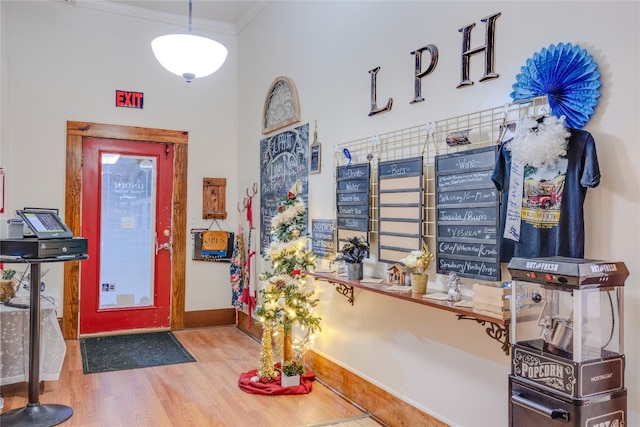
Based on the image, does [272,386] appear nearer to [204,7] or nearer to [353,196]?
[353,196]

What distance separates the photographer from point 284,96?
14.8 feet

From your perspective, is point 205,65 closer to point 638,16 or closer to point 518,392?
point 638,16

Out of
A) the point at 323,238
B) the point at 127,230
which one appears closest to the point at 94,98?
the point at 127,230

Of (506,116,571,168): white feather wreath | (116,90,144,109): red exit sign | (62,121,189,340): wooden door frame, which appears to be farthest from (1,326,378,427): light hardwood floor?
(116,90,144,109): red exit sign

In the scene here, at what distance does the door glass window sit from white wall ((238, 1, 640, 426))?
1.88 meters

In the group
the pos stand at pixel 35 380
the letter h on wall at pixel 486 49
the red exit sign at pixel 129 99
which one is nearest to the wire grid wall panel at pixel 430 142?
the letter h on wall at pixel 486 49

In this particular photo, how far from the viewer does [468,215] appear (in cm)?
238

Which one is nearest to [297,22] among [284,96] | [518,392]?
[284,96]

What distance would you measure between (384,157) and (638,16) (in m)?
1.55

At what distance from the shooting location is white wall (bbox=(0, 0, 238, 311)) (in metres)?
4.73

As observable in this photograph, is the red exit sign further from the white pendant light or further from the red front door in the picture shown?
the white pendant light

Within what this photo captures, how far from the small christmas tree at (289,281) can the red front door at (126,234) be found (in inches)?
83.8

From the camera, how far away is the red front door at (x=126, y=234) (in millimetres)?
5043

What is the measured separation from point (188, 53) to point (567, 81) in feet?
7.53
